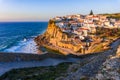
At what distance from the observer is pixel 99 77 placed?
43.2 ft

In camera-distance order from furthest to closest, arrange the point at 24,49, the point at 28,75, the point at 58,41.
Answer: the point at 58,41 → the point at 24,49 → the point at 28,75

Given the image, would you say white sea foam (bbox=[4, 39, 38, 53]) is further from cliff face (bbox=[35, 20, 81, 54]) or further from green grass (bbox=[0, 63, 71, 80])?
green grass (bbox=[0, 63, 71, 80])

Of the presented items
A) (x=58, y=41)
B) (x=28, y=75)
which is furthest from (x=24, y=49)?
(x=28, y=75)

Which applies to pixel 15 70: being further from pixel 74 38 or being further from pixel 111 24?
pixel 111 24

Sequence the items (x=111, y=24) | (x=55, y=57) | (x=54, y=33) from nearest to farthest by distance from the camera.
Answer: (x=55, y=57), (x=54, y=33), (x=111, y=24)

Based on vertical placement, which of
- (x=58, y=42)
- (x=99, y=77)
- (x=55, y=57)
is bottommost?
(x=58, y=42)

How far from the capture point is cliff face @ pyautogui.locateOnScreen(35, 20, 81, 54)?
77.1 meters

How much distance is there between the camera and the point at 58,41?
297 ft

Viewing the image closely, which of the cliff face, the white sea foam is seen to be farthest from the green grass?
the white sea foam

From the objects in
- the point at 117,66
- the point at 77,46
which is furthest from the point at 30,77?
the point at 77,46

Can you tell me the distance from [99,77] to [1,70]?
14821mm

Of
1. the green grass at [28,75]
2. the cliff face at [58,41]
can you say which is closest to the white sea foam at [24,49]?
the cliff face at [58,41]

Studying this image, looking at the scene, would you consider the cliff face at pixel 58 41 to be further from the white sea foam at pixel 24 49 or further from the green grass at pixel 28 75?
the green grass at pixel 28 75

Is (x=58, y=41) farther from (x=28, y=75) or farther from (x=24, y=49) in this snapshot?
(x=28, y=75)
